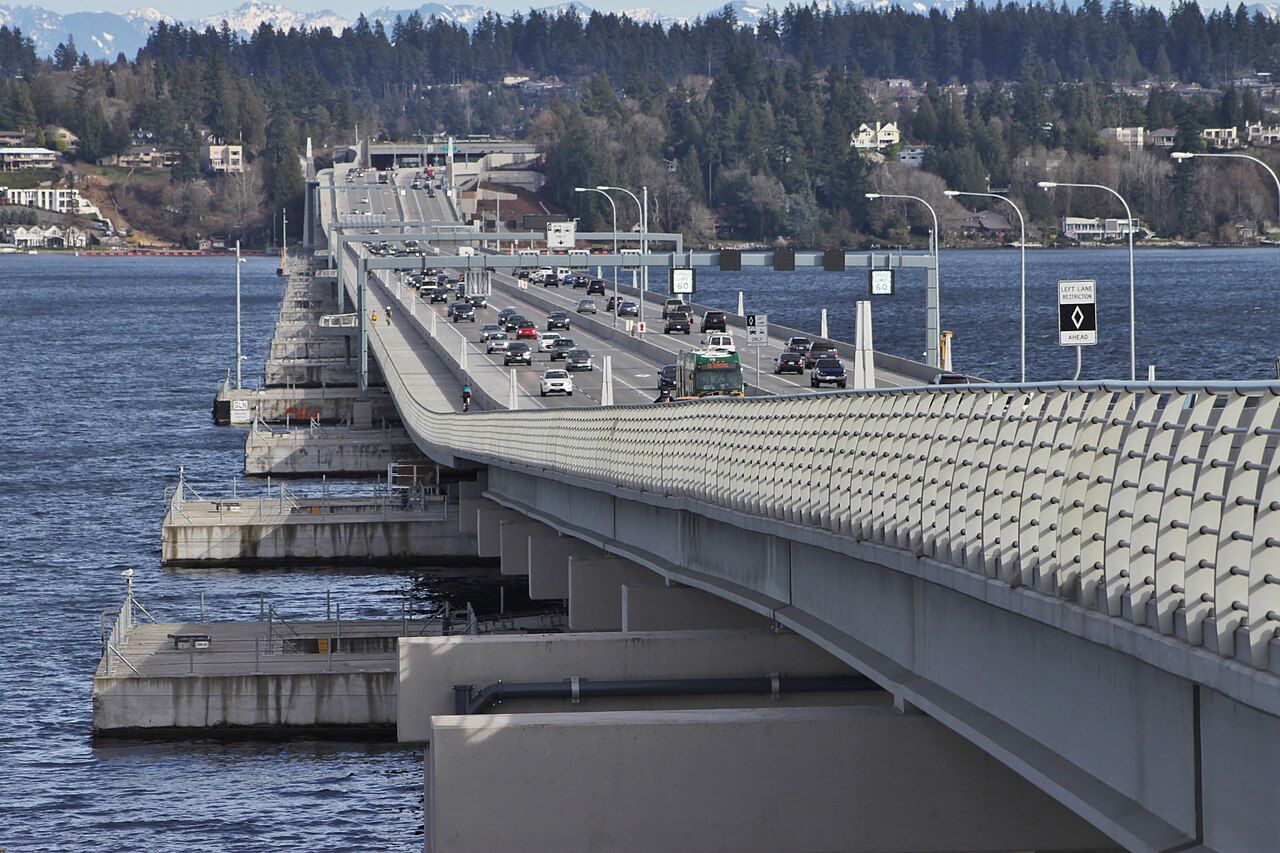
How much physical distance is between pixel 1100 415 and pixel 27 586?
166 feet

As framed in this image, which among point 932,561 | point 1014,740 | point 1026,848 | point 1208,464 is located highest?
point 1208,464

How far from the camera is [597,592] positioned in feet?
116

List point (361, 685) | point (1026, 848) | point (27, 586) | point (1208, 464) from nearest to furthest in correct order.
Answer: point (1208, 464), point (1026, 848), point (361, 685), point (27, 586)

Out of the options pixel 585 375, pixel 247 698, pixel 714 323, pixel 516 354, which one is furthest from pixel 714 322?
pixel 247 698

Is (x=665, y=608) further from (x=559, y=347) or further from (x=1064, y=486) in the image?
(x=559, y=347)

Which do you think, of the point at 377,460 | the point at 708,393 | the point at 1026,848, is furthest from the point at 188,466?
the point at 1026,848

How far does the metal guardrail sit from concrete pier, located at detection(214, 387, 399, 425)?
255ft

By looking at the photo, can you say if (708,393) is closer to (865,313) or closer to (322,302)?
(865,313)

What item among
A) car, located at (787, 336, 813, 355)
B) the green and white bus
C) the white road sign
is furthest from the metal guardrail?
the white road sign

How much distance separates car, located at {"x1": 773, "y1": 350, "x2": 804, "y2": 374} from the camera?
9519 centimetres

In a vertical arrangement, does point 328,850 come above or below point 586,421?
below

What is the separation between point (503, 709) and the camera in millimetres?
26031

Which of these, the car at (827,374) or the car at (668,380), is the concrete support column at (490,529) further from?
the car at (827,374)

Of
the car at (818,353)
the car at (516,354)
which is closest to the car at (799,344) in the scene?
the car at (818,353)
